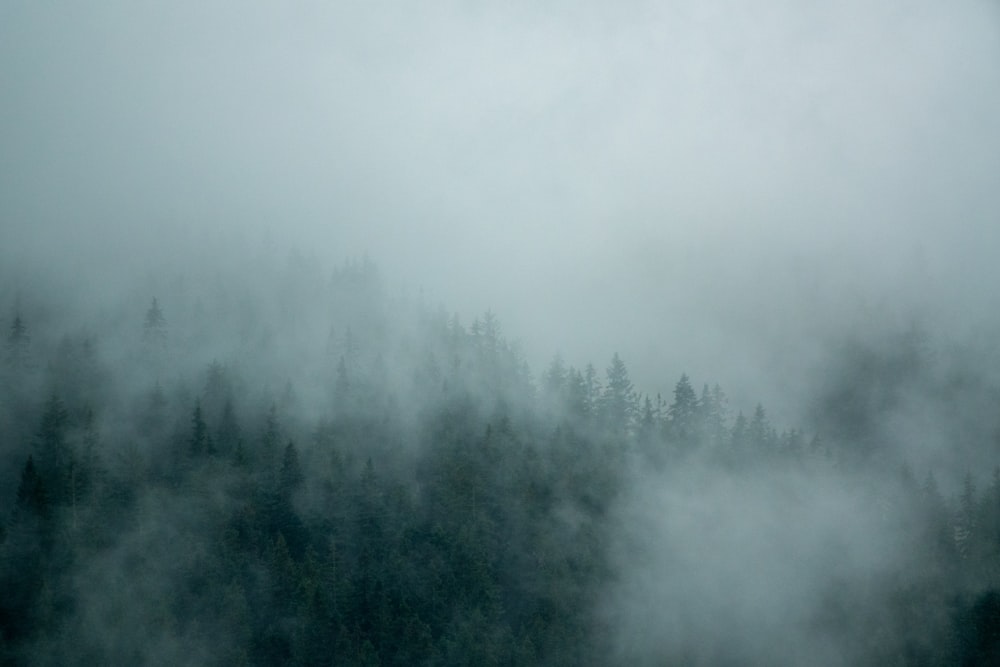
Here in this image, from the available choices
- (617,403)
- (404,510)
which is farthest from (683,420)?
(404,510)

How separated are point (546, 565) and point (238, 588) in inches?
1390

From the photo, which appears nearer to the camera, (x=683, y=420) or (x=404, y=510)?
(x=404, y=510)

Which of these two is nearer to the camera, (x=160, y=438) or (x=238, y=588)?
(x=238, y=588)

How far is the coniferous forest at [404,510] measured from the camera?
10125 centimetres

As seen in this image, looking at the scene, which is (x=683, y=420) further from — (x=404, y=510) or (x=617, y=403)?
(x=404, y=510)

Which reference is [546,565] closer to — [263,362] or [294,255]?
[263,362]

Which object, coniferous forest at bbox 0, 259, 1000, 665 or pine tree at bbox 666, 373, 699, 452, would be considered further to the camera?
pine tree at bbox 666, 373, 699, 452

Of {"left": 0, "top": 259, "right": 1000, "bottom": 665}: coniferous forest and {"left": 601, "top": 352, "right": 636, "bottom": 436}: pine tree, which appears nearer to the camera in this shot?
{"left": 0, "top": 259, "right": 1000, "bottom": 665}: coniferous forest

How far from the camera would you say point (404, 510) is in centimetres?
11488

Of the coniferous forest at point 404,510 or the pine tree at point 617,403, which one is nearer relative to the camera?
the coniferous forest at point 404,510

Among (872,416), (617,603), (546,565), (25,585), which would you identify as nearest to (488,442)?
(546,565)

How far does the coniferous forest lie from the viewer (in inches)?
3986

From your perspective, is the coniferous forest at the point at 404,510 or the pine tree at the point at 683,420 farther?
the pine tree at the point at 683,420

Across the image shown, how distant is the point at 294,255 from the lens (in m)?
158
